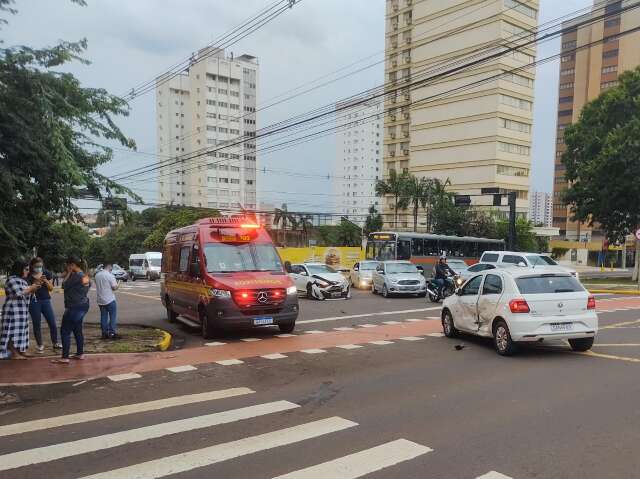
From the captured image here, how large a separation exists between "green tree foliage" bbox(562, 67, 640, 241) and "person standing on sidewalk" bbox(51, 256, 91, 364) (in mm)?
31477

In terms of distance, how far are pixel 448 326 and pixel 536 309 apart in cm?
288

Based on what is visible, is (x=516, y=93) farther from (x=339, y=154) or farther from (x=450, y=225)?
(x=339, y=154)

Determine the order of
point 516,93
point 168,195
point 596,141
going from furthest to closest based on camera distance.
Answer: point 168,195, point 516,93, point 596,141

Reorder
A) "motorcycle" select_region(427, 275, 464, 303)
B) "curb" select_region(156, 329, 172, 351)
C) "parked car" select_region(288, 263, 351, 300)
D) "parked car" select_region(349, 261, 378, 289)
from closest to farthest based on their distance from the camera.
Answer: "curb" select_region(156, 329, 172, 351) → "motorcycle" select_region(427, 275, 464, 303) → "parked car" select_region(288, 263, 351, 300) → "parked car" select_region(349, 261, 378, 289)

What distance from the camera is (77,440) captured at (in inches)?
202

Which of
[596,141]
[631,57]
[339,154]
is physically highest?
[631,57]

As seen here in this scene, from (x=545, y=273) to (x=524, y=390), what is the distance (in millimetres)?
3238

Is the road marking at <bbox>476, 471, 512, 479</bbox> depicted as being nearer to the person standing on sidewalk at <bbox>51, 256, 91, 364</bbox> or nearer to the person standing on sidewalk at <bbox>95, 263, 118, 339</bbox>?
the person standing on sidewalk at <bbox>51, 256, 91, 364</bbox>


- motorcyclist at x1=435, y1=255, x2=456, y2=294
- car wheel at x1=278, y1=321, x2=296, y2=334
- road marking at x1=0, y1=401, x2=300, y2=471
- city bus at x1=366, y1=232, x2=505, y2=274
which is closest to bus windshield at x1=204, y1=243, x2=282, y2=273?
car wheel at x1=278, y1=321, x2=296, y2=334

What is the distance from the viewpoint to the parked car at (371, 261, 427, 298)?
22344 mm

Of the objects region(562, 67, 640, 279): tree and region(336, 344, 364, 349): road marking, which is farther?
region(562, 67, 640, 279): tree

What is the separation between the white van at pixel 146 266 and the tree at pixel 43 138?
3322 cm

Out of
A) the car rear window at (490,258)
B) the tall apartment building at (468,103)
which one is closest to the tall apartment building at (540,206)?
the tall apartment building at (468,103)

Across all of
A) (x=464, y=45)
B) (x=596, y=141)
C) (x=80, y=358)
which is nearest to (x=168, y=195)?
(x=464, y=45)
